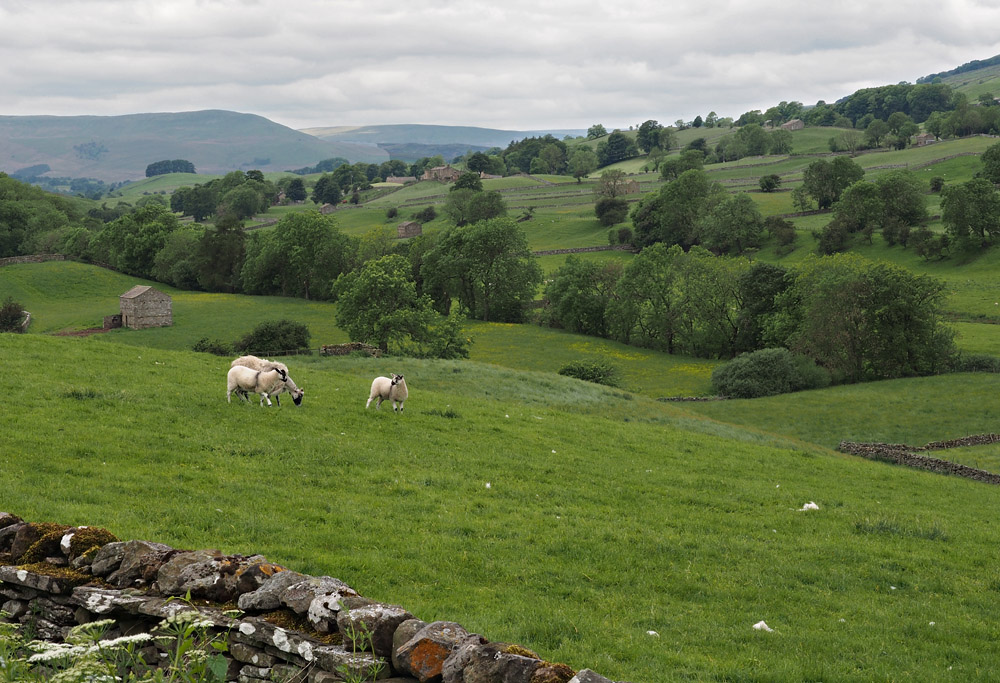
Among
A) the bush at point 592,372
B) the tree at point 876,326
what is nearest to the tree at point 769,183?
the tree at point 876,326

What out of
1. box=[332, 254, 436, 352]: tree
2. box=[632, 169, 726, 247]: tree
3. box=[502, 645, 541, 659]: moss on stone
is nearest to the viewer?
box=[502, 645, 541, 659]: moss on stone

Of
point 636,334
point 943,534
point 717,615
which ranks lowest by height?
point 636,334

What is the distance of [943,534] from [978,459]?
26.2 m

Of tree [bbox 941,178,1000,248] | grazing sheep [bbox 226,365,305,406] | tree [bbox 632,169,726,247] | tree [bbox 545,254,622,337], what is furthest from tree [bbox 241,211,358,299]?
grazing sheep [bbox 226,365,305,406]

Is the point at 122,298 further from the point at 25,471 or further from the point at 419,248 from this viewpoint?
the point at 25,471

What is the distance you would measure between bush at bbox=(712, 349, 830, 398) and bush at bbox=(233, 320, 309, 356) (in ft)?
128

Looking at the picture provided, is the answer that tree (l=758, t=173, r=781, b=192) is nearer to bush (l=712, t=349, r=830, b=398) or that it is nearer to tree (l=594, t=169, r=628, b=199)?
tree (l=594, t=169, r=628, b=199)

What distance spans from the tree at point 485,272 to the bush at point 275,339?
42218 millimetres

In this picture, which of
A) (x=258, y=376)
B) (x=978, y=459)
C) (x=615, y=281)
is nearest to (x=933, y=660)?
(x=258, y=376)

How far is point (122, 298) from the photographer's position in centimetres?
9606

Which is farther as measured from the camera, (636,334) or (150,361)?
(636,334)

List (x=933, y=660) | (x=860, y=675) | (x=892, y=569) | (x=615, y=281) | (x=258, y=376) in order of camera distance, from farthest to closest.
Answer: (x=615, y=281) → (x=258, y=376) → (x=892, y=569) → (x=933, y=660) → (x=860, y=675)

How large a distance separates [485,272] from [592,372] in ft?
150

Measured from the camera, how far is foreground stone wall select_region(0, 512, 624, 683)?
760 cm
